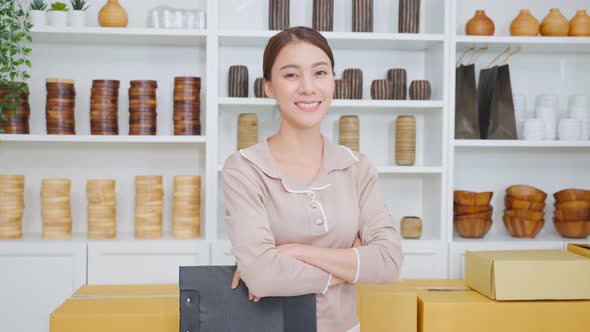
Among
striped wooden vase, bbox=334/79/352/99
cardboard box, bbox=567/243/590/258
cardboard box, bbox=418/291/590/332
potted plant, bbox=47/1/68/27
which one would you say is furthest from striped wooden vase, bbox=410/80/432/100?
potted plant, bbox=47/1/68/27

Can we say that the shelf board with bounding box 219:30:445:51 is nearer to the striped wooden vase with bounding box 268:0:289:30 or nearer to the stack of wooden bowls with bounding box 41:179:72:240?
the striped wooden vase with bounding box 268:0:289:30

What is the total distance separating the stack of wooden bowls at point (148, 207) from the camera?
2922 millimetres

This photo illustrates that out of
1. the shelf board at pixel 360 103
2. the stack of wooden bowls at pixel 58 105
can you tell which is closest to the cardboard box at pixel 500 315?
the shelf board at pixel 360 103

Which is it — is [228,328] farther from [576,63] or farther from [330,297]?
[576,63]

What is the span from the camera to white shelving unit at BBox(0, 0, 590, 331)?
2887mm

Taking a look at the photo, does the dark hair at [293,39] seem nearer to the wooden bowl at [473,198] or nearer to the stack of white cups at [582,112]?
the wooden bowl at [473,198]

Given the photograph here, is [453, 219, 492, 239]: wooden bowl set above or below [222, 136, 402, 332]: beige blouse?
below

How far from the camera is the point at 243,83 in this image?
2984mm

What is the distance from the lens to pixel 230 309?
159cm

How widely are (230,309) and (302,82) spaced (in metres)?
0.59

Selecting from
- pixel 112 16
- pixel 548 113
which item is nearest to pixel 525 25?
pixel 548 113

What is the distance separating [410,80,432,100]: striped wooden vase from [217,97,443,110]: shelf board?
0.13 feet

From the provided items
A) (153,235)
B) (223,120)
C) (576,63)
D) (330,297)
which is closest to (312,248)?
(330,297)

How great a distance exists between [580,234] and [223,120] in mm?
1808
